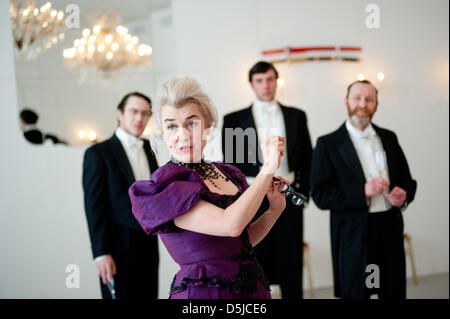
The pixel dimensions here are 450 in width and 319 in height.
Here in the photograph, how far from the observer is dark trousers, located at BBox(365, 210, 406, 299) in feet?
9.71

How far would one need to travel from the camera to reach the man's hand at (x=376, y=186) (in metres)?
2.87

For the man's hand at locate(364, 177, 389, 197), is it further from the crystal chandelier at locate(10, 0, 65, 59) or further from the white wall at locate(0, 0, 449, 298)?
the crystal chandelier at locate(10, 0, 65, 59)

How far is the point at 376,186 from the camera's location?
2.87 m

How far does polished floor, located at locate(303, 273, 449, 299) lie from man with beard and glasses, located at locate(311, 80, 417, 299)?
4.01 ft

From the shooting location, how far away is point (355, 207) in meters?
2.97

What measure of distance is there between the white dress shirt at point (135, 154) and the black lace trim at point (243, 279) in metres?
1.53

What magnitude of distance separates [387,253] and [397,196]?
388 mm

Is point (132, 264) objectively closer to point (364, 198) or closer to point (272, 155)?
point (364, 198)

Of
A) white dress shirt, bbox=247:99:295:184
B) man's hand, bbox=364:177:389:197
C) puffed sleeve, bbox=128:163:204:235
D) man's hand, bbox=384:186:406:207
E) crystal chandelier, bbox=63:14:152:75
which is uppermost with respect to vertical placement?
crystal chandelier, bbox=63:14:152:75

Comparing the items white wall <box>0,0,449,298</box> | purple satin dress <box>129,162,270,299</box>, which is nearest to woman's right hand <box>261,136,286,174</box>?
purple satin dress <box>129,162,270,299</box>

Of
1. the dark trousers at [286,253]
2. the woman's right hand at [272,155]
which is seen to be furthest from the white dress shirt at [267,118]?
the woman's right hand at [272,155]

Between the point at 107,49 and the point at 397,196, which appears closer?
the point at 397,196

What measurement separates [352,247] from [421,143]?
198 cm

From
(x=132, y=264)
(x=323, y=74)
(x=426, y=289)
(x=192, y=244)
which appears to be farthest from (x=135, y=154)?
(x=426, y=289)
